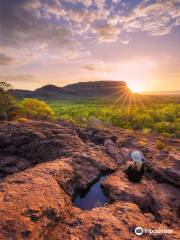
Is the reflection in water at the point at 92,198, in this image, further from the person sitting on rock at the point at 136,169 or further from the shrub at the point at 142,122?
the shrub at the point at 142,122

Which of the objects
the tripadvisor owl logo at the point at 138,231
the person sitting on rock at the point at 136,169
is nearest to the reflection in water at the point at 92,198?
the person sitting on rock at the point at 136,169

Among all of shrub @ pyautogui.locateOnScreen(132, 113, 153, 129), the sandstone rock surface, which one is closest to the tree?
the sandstone rock surface

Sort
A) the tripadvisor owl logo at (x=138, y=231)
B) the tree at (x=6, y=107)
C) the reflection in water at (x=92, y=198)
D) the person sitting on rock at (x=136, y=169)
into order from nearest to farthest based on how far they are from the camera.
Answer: the tripadvisor owl logo at (x=138, y=231)
the reflection in water at (x=92, y=198)
the person sitting on rock at (x=136, y=169)
the tree at (x=6, y=107)

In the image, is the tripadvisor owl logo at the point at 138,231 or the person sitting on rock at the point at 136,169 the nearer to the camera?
the tripadvisor owl logo at the point at 138,231

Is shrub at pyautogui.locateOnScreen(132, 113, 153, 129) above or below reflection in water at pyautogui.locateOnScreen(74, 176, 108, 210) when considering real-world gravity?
below

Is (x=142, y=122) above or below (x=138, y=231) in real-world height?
below

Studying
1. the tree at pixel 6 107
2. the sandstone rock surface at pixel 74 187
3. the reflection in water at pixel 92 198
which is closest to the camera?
the sandstone rock surface at pixel 74 187

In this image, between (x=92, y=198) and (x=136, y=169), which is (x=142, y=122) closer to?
(x=136, y=169)

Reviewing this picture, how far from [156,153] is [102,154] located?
4513mm

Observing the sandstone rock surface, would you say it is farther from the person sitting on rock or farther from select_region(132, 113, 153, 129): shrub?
select_region(132, 113, 153, 129): shrub

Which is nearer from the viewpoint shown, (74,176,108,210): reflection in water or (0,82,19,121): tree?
(74,176,108,210): reflection in water

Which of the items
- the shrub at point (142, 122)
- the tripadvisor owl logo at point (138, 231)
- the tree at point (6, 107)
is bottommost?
the shrub at point (142, 122)

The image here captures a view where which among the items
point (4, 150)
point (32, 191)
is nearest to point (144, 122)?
point (4, 150)

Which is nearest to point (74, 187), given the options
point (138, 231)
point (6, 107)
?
point (138, 231)
